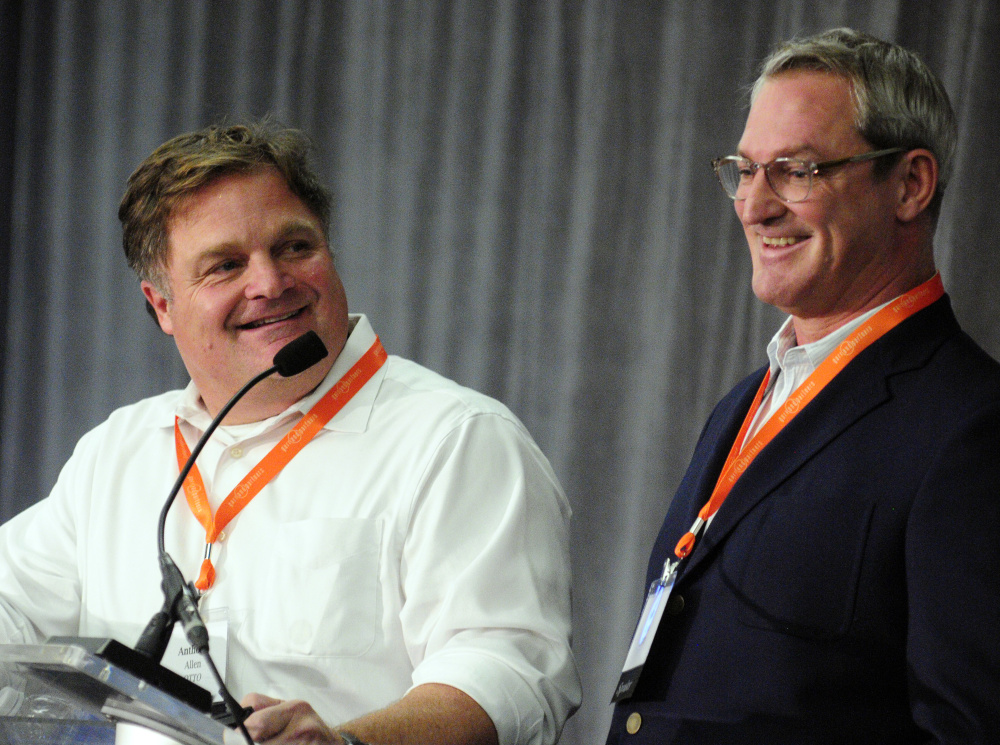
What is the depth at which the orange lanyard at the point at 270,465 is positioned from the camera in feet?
6.41

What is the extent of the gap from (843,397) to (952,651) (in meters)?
0.38

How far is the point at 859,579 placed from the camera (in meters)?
1.35

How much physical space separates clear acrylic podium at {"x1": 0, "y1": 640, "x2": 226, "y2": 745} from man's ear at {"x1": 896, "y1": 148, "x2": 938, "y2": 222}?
1.14 meters

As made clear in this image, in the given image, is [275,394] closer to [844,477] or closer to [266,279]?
[266,279]

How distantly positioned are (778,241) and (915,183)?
0.21m

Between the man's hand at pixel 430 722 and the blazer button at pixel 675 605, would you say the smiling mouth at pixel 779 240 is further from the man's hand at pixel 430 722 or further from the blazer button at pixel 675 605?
the man's hand at pixel 430 722

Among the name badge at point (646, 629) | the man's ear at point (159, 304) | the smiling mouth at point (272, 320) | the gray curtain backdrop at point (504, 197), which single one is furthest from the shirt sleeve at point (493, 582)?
the gray curtain backdrop at point (504, 197)

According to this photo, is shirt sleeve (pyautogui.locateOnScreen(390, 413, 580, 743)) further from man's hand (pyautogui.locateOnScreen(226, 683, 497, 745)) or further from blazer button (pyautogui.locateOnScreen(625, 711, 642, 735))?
blazer button (pyautogui.locateOnScreen(625, 711, 642, 735))

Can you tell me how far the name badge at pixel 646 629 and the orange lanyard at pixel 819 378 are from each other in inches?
1.6

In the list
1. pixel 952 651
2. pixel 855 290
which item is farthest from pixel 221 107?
pixel 952 651

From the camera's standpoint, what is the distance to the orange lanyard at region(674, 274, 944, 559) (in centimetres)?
152

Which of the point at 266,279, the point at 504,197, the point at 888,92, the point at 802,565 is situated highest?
the point at 888,92

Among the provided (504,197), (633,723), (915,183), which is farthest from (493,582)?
(504,197)

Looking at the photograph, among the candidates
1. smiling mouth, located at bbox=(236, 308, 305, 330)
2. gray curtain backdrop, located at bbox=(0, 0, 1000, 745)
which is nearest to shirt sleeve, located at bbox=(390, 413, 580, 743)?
smiling mouth, located at bbox=(236, 308, 305, 330)
